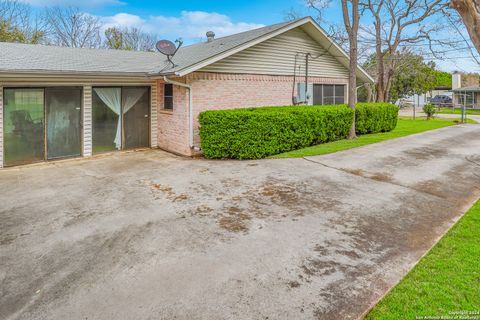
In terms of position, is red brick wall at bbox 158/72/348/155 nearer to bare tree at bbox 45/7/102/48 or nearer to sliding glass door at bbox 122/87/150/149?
sliding glass door at bbox 122/87/150/149

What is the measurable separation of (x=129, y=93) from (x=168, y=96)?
1201mm

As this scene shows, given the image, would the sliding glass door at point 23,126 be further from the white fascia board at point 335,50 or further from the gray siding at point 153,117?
the white fascia board at point 335,50

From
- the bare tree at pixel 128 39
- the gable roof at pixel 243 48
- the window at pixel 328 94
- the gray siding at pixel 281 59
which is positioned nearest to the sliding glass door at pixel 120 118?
the gable roof at pixel 243 48

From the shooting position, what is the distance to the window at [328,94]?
14.6 m

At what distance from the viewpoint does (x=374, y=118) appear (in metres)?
15.2

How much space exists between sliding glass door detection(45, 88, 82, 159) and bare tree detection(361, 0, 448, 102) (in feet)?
56.1

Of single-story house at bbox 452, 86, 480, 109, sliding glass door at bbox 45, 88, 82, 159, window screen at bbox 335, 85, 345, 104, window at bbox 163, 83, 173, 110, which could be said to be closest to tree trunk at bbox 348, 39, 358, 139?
window screen at bbox 335, 85, 345, 104

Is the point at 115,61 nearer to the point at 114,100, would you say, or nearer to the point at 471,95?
the point at 114,100

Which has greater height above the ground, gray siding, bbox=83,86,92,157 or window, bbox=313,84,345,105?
window, bbox=313,84,345,105

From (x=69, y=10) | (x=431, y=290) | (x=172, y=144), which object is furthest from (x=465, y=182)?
(x=69, y=10)

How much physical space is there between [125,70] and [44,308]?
26.6 feet

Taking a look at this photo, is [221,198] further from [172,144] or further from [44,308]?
[172,144]

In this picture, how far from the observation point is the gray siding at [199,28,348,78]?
1104 centimetres

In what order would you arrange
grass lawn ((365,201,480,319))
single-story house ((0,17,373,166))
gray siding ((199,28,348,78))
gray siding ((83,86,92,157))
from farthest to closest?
1. gray siding ((199,28,348,78))
2. gray siding ((83,86,92,157))
3. single-story house ((0,17,373,166))
4. grass lawn ((365,201,480,319))
